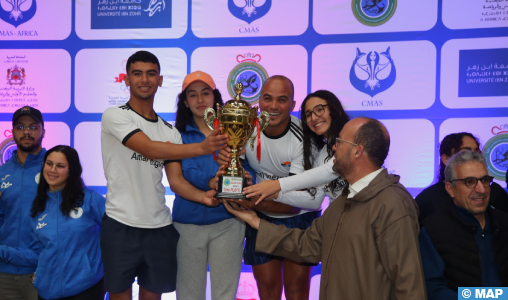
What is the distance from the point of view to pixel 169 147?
2.41m

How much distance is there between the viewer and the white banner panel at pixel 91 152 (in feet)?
13.5

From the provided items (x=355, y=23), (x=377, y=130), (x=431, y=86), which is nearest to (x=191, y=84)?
(x=377, y=130)

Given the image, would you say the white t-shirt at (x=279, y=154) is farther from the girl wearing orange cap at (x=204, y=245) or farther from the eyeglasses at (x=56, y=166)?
the eyeglasses at (x=56, y=166)

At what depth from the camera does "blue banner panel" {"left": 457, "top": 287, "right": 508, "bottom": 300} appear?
207 centimetres

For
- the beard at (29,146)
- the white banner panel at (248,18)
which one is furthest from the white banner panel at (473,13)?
the beard at (29,146)

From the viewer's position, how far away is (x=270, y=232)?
2281mm

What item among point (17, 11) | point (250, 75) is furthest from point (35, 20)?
point (250, 75)

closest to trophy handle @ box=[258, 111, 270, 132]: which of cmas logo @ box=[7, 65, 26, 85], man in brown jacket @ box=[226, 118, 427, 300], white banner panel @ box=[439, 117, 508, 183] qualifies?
man in brown jacket @ box=[226, 118, 427, 300]

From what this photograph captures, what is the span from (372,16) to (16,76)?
3679 mm

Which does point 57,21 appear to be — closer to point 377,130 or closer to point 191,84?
point 191,84

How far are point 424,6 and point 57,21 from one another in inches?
143

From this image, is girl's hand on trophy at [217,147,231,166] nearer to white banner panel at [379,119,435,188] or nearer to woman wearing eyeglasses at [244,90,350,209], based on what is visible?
woman wearing eyeglasses at [244,90,350,209]

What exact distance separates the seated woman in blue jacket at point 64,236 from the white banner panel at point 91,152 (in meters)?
1.08

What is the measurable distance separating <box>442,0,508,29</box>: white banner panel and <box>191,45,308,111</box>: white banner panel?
1336 mm
